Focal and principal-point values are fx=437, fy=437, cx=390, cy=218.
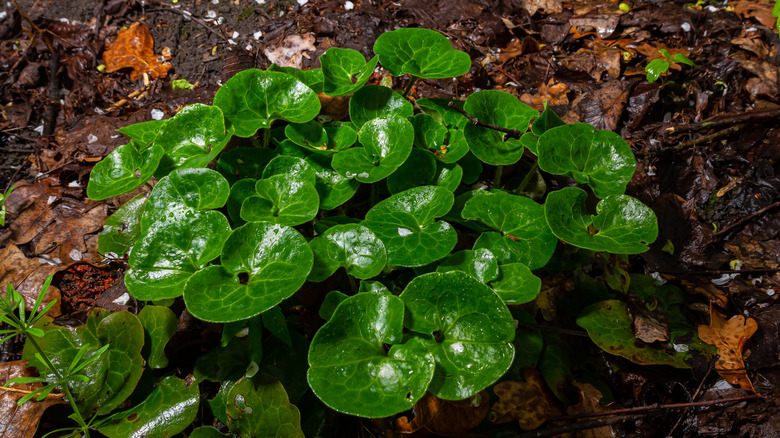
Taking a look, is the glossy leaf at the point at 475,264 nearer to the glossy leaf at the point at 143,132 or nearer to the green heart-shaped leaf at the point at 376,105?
the green heart-shaped leaf at the point at 376,105

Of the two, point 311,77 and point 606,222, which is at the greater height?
point 311,77

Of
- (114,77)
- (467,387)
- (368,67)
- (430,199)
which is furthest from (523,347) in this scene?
(114,77)

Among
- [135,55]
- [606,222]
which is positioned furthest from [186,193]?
[135,55]

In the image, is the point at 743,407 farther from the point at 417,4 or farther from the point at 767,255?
the point at 417,4

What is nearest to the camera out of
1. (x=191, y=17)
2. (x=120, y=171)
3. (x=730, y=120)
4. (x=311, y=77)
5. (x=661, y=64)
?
(x=120, y=171)

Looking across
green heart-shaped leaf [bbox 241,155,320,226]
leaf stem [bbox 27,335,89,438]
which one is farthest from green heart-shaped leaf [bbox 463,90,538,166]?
leaf stem [bbox 27,335,89,438]

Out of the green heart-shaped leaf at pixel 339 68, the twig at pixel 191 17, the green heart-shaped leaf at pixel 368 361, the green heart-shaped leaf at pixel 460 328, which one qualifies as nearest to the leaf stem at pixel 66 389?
the green heart-shaped leaf at pixel 368 361

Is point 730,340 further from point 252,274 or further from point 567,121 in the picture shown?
point 252,274
